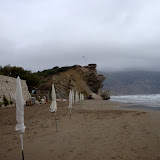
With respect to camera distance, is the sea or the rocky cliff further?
the rocky cliff

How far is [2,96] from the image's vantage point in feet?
65.7

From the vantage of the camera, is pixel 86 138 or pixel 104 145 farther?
pixel 86 138

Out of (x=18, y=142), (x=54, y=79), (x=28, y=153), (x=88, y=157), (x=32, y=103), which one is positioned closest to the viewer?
(x=88, y=157)

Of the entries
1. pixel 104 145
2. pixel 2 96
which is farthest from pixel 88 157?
pixel 2 96

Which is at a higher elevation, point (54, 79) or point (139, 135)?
point (54, 79)

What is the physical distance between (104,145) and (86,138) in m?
1.00

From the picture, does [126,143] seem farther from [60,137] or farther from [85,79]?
[85,79]

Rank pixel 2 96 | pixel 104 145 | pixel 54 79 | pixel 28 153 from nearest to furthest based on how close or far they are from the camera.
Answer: pixel 28 153 → pixel 104 145 → pixel 2 96 → pixel 54 79

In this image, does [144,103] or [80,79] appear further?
[80,79]

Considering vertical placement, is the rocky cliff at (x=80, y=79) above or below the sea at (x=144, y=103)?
above

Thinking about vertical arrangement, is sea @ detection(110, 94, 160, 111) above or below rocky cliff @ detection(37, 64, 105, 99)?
below

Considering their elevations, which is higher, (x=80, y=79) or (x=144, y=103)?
(x=80, y=79)

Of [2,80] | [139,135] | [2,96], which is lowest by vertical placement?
[139,135]

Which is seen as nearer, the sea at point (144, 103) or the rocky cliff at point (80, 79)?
the sea at point (144, 103)
